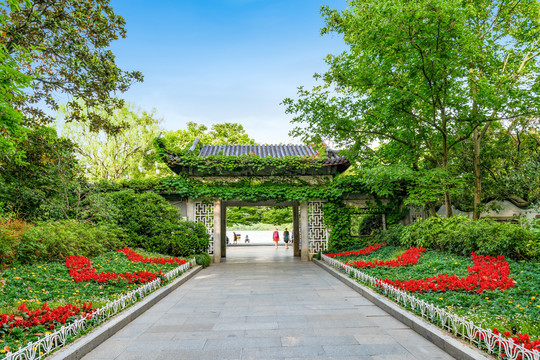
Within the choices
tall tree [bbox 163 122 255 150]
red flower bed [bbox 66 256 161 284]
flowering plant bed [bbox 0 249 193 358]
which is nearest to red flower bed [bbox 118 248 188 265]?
flowering plant bed [bbox 0 249 193 358]

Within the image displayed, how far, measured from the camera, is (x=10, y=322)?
4.04 metres

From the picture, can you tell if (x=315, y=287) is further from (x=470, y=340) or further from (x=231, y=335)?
(x=470, y=340)

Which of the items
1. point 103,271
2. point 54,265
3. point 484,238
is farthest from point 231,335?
point 484,238

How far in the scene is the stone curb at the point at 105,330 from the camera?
11.7 feet

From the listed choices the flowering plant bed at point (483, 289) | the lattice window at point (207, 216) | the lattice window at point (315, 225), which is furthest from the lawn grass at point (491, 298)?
the lattice window at point (207, 216)

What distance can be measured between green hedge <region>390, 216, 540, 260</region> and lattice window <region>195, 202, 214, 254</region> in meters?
7.63

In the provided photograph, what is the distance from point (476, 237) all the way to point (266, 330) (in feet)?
20.4

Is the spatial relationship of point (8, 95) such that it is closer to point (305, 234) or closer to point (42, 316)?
point (42, 316)

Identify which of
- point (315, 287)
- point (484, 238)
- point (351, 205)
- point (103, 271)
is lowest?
point (315, 287)

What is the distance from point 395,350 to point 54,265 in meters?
7.37

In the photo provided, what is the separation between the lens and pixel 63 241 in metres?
8.38

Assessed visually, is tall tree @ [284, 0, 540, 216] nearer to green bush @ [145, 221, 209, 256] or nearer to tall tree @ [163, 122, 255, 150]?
green bush @ [145, 221, 209, 256]

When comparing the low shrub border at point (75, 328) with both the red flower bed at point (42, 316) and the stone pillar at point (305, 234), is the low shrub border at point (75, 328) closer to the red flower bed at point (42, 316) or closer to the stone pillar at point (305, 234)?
the red flower bed at point (42, 316)

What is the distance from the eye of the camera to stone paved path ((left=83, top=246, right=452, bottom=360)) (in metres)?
3.82
